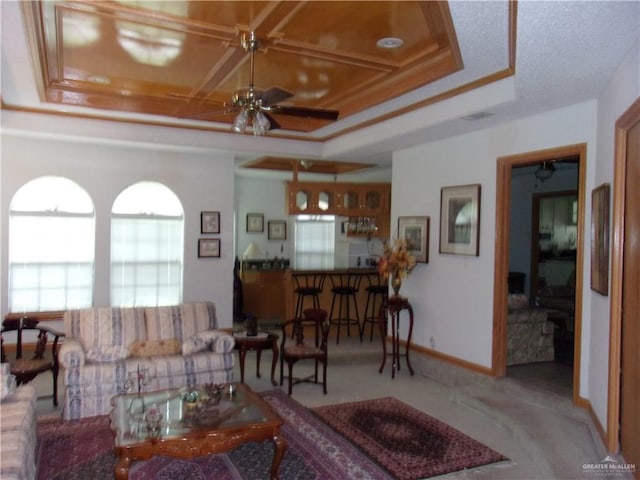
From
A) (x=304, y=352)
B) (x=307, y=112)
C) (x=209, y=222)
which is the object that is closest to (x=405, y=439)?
(x=304, y=352)

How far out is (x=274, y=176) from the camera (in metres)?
10.4

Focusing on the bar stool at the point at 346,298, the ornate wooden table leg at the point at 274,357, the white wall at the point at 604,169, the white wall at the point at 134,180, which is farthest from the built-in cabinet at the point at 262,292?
the white wall at the point at 604,169

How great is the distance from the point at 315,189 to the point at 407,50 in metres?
4.29

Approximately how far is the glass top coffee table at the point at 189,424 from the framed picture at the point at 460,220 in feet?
9.26

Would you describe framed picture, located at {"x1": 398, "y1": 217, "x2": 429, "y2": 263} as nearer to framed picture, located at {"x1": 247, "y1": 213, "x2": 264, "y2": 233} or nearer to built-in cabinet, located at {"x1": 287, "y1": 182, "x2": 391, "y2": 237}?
built-in cabinet, located at {"x1": 287, "y1": 182, "x2": 391, "y2": 237}

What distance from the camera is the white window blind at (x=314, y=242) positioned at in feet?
36.0

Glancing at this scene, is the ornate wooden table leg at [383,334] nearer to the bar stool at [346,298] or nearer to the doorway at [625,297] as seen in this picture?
the bar stool at [346,298]

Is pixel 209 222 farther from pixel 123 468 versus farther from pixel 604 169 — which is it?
pixel 604 169

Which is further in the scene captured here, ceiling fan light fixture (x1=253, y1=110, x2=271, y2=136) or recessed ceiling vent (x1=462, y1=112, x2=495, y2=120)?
recessed ceiling vent (x1=462, y1=112, x2=495, y2=120)

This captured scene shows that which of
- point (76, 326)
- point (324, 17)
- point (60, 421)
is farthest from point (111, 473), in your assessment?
point (324, 17)

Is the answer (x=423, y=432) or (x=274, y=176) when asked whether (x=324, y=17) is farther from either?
(x=274, y=176)

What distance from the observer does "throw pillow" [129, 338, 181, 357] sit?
4773 mm

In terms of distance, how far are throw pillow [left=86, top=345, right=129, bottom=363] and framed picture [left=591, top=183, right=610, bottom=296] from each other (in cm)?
399

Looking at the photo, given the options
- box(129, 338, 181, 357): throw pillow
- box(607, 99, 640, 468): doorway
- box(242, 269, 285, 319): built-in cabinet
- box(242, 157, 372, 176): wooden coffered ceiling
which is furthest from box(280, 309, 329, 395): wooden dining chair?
box(242, 269, 285, 319): built-in cabinet
